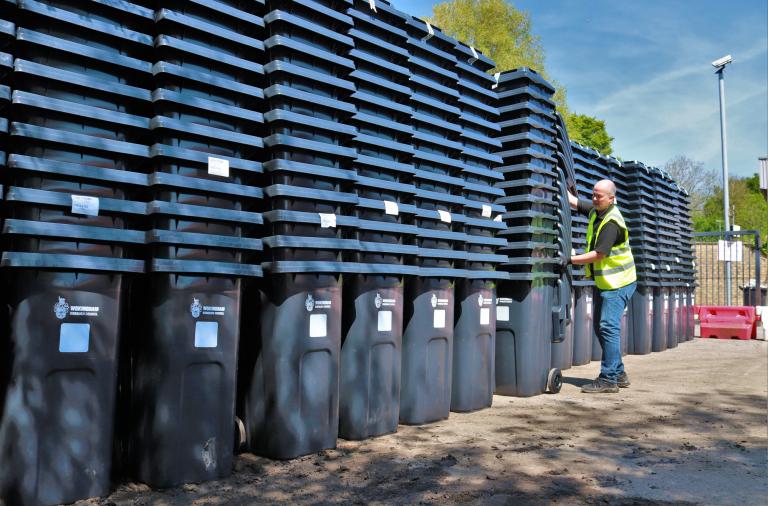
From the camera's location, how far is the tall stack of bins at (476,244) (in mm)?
5344

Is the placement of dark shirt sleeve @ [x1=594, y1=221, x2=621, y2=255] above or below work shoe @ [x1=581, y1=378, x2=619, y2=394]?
above

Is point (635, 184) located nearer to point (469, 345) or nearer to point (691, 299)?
point (691, 299)

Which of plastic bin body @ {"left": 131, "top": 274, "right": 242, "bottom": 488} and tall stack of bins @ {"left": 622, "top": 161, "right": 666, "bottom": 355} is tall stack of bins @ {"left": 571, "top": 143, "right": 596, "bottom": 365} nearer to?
tall stack of bins @ {"left": 622, "top": 161, "right": 666, "bottom": 355}

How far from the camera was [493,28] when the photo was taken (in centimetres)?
2253

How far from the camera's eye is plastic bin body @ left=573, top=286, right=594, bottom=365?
8648 mm

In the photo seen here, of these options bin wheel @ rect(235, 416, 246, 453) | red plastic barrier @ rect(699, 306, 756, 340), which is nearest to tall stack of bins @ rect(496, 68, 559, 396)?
bin wheel @ rect(235, 416, 246, 453)

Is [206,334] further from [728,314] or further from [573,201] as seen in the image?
[728,314]

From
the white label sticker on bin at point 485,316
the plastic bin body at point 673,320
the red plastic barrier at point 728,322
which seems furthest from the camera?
the red plastic barrier at point 728,322

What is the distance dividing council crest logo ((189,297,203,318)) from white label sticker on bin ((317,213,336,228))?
885 millimetres

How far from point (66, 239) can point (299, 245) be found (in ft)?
3.96

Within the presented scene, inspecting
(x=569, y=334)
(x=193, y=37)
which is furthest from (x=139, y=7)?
(x=569, y=334)

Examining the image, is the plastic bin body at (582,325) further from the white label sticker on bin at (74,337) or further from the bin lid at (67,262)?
the white label sticker on bin at (74,337)

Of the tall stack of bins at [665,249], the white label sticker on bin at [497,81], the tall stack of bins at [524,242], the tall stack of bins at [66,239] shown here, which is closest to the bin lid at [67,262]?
the tall stack of bins at [66,239]

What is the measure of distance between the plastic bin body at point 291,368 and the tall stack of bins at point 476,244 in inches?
64.1
